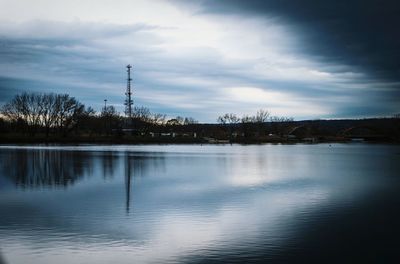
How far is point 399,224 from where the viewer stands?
16.0m

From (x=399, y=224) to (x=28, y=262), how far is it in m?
11.3

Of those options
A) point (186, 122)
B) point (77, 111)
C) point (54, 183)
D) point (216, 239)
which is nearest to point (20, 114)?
point (77, 111)

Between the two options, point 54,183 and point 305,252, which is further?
point 54,183

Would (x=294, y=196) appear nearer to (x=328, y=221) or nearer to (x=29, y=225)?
(x=328, y=221)

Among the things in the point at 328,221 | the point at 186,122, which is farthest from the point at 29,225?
the point at 186,122

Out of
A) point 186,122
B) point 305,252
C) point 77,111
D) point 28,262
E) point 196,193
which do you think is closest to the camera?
point 28,262

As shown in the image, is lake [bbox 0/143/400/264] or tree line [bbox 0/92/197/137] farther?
tree line [bbox 0/92/197/137]

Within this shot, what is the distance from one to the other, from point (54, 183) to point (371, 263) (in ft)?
64.8

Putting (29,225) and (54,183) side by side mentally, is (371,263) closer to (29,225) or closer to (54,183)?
(29,225)

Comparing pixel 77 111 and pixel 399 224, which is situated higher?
pixel 77 111

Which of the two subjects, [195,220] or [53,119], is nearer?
[195,220]

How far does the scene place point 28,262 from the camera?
438 inches

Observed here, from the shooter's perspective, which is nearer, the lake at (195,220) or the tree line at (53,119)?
the lake at (195,220)

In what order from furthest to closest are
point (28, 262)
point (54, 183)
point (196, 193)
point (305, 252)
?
point (54, 183)
point (196, 193)
point (305, 252)
point (28, 262)
